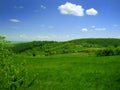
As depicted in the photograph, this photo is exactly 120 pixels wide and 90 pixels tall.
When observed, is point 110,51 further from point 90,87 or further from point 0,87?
point 0,87

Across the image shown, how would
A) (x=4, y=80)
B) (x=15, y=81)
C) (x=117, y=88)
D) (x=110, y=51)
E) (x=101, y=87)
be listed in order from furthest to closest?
(x=110, y=51), (x=101, y=87), (x=117, y=88), (x=15, y=81), (x=4, y=80)

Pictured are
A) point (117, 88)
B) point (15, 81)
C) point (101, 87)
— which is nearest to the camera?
point (15, 81)

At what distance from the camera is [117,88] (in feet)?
71.0

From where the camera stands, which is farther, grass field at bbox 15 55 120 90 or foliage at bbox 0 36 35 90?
grass field at bbox 15 55 120 90

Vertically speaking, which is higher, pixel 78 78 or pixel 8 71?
pixel 8 71

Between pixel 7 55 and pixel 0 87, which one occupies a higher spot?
pixel 7 55

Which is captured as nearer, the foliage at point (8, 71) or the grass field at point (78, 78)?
the foliage at point (8, 71)

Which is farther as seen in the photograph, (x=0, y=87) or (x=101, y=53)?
(x=101, y=53)

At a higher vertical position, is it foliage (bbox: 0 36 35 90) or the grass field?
foliage (bbox: 0 36 35 90)

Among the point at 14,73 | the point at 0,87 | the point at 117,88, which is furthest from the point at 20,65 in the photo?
the point at 117,88

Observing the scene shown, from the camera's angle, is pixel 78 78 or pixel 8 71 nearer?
pixel 8 71

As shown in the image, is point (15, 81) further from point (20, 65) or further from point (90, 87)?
point (90, 87)

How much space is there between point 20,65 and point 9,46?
4.04 feet

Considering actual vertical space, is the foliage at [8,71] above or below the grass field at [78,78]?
above
